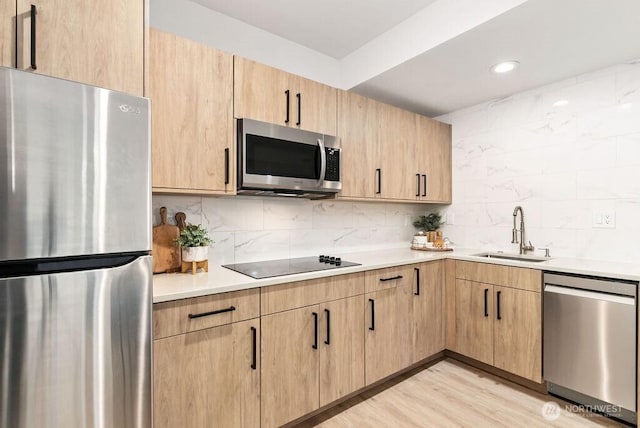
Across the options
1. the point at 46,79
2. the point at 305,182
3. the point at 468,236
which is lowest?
the point at 468,236

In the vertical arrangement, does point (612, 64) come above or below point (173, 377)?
above

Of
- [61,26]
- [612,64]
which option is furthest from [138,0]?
[612,64]

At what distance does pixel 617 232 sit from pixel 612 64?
1.18 metres

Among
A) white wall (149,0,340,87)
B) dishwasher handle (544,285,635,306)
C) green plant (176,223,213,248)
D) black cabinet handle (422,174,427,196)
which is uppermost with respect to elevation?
white wall (149,0,340,87)

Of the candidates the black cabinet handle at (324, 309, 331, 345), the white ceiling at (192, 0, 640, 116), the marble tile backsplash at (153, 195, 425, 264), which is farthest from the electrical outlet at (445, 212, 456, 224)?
the black cabinet handle at (324, 309, 331, 345)

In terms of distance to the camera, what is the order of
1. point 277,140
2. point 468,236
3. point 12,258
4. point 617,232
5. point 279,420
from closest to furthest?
point 12,258, point 279,420, point 277,140, point 617,232, point 468,236

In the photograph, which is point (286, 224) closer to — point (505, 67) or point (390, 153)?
point (390, 153)

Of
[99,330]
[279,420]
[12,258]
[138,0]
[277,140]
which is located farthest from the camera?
[277,140]

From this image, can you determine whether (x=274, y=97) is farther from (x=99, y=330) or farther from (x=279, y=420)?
(x=279, y=420)

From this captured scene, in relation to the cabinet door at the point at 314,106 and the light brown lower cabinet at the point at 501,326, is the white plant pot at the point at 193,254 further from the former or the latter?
the light brown lower cabinet at the point at 501,326

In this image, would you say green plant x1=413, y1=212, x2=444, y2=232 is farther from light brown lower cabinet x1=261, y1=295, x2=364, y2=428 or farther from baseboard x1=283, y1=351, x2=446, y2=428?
light brown lower cabinet x1=261, y1=295, x2=364, y2=428

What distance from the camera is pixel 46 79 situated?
101 cm

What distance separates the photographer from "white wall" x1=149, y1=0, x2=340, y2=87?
1.94m

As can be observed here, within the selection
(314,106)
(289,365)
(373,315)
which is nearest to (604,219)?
(373,315)
